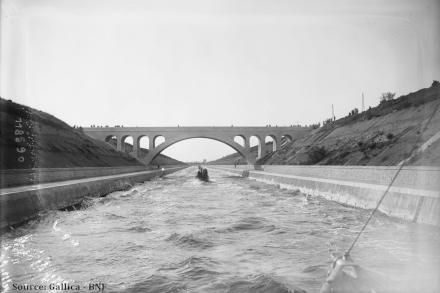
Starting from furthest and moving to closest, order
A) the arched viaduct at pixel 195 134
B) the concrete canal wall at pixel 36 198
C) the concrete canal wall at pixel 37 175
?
the arched viaduct at pixel 195 134 < the concrete canal wall at pixel 37 175 < the concrete canal wall at pixel 36 198

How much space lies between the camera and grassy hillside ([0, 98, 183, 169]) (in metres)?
28.6

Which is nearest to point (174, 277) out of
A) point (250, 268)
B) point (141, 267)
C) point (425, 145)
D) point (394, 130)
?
point (141, 267)

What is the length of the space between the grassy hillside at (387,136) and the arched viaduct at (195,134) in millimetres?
36914

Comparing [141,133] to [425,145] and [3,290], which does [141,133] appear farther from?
[3,290]

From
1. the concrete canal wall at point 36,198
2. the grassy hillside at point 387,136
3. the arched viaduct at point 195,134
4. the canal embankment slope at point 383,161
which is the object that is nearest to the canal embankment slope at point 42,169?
the concrete canal wall at point 36,198

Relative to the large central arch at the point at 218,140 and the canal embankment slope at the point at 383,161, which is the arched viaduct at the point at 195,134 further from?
the canal embankment slope at the point at 383,161

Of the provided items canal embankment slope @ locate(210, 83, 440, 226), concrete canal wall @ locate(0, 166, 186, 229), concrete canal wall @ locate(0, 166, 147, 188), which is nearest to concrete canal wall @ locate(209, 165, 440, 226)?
canal embankment slope @ locate(210, 83, 440, 226)

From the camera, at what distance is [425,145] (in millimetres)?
26219

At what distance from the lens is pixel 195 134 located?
9994 cm

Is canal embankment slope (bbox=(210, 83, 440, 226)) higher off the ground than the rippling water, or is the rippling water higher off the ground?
canal embankment slope (bbox=(210, 83, 440, 226))

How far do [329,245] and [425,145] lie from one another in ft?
64.7

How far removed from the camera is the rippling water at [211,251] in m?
6.80

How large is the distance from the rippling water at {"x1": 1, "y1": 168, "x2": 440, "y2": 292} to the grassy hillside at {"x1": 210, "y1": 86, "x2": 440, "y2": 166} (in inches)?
532

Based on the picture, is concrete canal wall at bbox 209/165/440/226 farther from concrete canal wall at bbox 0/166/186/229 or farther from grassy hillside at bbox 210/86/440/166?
concrete canal wall at bbox 0/166/186/229
